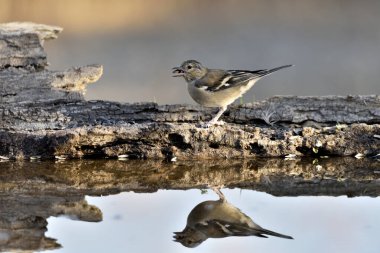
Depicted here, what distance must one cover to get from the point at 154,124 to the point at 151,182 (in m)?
0.59

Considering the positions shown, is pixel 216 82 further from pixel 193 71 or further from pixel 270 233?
pixel 270 233

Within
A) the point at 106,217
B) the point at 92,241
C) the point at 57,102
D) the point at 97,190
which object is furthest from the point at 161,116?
the point at 92,241

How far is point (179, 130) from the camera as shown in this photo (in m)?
4.80

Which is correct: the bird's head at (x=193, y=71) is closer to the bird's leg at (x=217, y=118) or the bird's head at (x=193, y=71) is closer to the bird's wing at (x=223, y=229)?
the bird's leg at (x=217, y=118)

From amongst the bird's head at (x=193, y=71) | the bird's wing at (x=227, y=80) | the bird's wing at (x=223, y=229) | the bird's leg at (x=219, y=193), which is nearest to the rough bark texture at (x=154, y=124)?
the bird's wing at (x=227, y=80)

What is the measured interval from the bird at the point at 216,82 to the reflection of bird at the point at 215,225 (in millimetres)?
1584

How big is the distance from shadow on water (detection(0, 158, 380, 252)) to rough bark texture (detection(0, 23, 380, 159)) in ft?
0.32

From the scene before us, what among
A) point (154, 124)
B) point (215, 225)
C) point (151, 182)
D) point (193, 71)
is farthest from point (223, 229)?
point (193, 71)

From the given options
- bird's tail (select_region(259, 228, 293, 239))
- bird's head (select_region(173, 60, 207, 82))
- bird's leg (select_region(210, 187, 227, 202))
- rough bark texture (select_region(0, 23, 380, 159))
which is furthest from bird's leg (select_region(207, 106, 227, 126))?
bird's tail (select_region(259, 228, 293, 239))

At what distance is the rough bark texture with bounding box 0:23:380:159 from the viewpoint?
482cm

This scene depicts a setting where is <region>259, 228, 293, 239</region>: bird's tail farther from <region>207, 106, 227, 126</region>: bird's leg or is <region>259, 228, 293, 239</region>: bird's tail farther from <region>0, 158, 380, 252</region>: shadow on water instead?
<region>207, 106, 227, 126</region>: bird's leg

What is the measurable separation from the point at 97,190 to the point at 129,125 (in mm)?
781

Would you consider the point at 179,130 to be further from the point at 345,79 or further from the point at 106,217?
the point at 345,79

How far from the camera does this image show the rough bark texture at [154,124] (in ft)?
15.8
